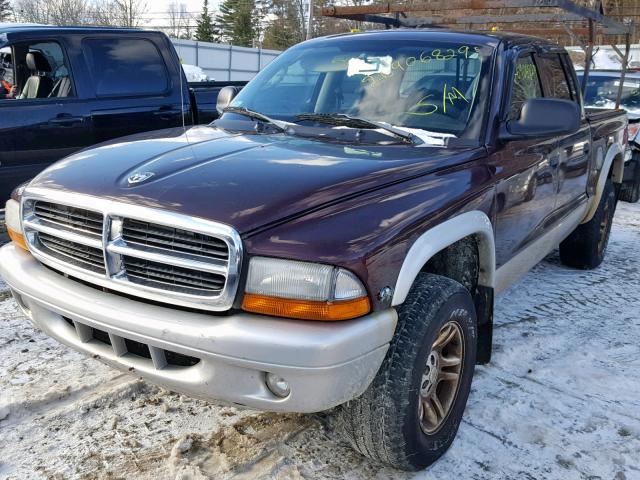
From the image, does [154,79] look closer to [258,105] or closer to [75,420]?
[258,105]

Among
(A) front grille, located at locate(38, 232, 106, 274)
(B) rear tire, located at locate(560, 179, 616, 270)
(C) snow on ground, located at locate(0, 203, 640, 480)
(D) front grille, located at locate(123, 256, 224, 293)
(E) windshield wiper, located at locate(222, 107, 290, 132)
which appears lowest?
(C) snow on ground, located at locate(0, 203, 640, 480)

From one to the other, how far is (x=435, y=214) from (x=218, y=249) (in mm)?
872

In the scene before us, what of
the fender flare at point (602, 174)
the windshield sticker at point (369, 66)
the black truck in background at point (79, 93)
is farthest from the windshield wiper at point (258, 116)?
the fender flare at point (602, 174)

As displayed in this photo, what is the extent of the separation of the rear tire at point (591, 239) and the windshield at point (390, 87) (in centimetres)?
245

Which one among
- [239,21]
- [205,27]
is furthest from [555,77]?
[239,21]

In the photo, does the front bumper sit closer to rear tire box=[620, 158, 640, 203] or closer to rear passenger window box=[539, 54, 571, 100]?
rear passenger window box=[539, 54, 571, 100]

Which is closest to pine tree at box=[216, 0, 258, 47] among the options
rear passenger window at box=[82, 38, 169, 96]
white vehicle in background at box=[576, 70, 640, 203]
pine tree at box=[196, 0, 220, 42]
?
pine tree at box=[196, 0, 220, 42]

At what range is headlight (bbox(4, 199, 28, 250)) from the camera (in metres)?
2.71

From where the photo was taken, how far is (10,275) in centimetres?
262

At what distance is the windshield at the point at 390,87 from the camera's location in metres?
3.08

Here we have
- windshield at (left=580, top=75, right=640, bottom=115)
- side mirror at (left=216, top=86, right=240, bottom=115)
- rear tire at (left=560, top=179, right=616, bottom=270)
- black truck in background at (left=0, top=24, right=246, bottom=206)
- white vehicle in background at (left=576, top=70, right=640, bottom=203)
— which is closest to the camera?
side mirror at (left=216, top=86, right=240, bottom=115)

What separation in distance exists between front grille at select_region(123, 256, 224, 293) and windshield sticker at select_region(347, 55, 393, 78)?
1727 millimetres

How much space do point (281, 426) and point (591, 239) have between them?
136 inches

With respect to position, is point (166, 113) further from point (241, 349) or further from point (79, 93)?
point (241, 349)
